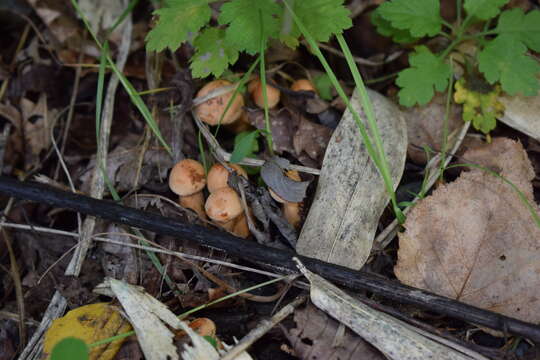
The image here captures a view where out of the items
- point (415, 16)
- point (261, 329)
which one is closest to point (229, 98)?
point (415, 16)

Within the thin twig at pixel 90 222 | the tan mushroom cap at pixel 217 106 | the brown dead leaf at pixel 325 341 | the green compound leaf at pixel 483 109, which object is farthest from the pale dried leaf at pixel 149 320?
the green compound leaf at pixel 483 109

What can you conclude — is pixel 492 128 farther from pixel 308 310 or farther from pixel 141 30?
pixel 141 30

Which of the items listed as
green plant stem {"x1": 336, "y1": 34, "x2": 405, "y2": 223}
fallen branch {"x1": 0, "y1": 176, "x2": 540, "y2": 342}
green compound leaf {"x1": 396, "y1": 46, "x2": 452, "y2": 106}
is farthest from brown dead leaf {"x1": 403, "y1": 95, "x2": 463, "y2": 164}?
fallen branch {"x1": 0, "y1": 176, "x2": 540, "y2": 342}

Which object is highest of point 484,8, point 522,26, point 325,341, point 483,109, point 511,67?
point 484,8

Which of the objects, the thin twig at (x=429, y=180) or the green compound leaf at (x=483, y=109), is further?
the green compound leaf at (x=483, y=109)

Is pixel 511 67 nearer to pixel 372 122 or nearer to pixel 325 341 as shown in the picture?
pixel 372 122

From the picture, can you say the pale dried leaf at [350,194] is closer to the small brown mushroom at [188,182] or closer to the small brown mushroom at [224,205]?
the small brown mushroom at [224,205]

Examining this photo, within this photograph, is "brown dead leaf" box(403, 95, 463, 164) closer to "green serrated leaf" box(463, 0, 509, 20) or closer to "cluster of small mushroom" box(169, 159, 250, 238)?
"green serrated leaf" box(463, 0, 509, 20)
